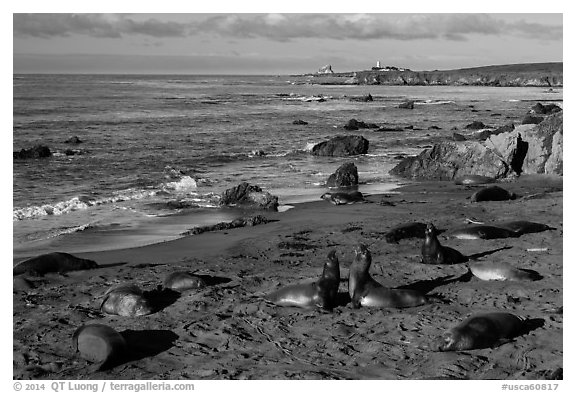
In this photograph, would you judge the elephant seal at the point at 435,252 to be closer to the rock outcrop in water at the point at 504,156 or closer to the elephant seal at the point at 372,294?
the elephant seal at the point at 372,294

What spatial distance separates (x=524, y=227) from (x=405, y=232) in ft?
6.87

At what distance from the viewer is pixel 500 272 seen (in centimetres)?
847

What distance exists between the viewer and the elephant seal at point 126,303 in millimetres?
7389

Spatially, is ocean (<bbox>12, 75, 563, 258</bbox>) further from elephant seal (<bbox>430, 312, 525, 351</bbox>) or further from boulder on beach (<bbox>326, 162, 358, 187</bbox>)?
elephant seal (<bbox>430, 312, 525, 351</bbox>)

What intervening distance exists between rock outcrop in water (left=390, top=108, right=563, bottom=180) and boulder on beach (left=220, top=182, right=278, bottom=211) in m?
5.96

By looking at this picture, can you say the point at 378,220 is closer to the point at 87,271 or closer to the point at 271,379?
the point at 87,271

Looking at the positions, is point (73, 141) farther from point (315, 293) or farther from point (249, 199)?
point (315, 293)

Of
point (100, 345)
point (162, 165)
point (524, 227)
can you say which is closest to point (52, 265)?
point (100, 345)

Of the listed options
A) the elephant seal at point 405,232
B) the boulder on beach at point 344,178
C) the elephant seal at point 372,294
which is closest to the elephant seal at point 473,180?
the boulder on beach at point 344,178

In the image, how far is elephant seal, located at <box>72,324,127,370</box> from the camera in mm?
→ 6086

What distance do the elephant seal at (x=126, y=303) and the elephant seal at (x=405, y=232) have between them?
470 cm
